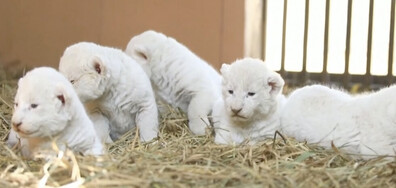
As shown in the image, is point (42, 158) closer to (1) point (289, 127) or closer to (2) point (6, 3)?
(1) point (289, 127)

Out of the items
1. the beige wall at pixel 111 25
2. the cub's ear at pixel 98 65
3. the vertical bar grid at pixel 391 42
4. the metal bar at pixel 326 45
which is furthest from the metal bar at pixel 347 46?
the cub's ear at pixel 98 65

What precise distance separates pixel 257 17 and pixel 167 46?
223 centimetres

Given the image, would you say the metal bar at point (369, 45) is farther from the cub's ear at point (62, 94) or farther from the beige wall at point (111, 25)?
the cub's ear at point (62, 94)

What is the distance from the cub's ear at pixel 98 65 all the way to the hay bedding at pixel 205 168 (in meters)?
0.59

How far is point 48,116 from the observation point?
4.59 metres

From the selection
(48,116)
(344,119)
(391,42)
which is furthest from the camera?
(391,42)

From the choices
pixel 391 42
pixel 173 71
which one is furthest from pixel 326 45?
pixel 173 71

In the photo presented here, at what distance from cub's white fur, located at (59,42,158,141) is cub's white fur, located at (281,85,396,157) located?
1.11m

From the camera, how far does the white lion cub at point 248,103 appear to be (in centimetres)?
525

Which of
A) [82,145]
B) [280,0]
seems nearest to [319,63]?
[280,0]

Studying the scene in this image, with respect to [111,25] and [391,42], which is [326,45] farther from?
[111,25]

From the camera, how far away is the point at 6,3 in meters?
9.20

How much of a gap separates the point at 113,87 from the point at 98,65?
29 cm

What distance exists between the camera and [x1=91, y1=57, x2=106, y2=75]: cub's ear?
543 centimetres
